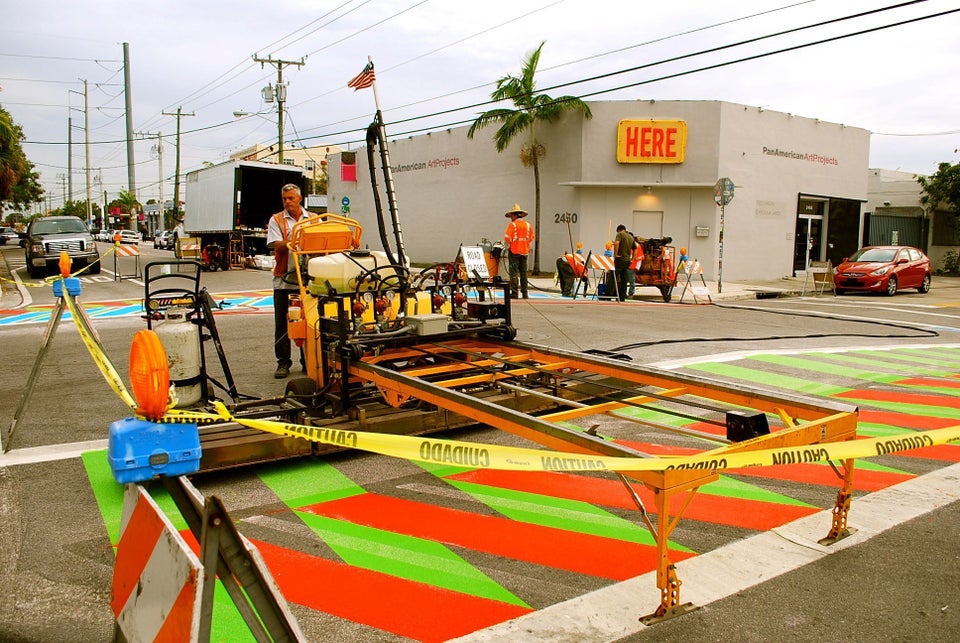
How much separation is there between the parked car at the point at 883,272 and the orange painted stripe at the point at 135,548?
22736 millimetres

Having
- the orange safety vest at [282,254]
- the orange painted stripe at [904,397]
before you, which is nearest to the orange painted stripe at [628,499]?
the orange painted stripe at [904,397]

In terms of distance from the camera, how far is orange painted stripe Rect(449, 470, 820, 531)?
4410 millimetres

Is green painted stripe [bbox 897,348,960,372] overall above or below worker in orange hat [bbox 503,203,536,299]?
below

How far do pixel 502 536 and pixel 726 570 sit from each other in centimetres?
122

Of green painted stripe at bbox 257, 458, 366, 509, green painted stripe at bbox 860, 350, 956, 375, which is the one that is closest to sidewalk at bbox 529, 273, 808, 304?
green painted stripe at bbox 860, 350, 956, 375

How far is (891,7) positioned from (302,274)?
11563 millimetres

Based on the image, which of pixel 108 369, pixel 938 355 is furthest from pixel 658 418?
pixel 938 355

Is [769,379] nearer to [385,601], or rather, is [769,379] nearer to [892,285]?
[385,601]

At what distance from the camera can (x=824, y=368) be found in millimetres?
9055

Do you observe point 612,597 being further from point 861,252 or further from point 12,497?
point 861,252

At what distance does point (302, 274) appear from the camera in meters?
6.89

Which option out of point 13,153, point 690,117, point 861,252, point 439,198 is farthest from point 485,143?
point 13,153

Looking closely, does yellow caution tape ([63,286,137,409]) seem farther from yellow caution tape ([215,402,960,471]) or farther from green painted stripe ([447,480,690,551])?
green painted stripe ([447,480,690,551])

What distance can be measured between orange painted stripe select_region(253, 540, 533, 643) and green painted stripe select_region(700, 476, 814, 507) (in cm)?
207
